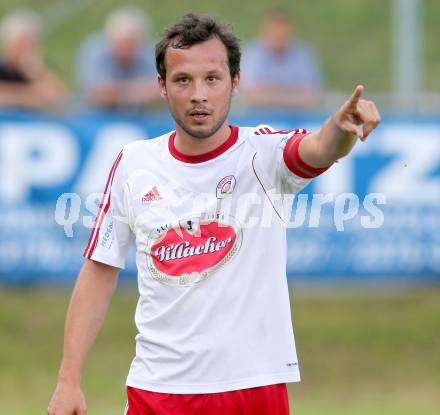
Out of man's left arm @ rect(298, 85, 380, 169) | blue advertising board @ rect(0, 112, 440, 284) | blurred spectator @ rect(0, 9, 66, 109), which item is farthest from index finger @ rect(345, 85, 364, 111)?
blurred spectator @ rect(0, 9, 66, 109)

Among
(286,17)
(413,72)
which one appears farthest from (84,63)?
(413,72)

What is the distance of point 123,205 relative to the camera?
5.27m

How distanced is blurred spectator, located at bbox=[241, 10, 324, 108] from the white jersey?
7.05 metres

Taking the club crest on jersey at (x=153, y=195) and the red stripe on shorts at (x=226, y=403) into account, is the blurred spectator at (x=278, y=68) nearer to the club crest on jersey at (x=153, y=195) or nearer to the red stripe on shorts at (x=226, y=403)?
the club crest on jersey at (x=153, y=195)

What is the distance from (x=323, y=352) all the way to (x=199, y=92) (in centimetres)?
728

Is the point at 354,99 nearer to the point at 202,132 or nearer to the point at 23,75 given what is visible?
the point at 202,132

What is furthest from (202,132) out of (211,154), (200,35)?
(200,35)

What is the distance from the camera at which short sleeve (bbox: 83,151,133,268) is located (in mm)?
5285

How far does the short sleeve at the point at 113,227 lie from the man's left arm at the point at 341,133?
0.86 metres

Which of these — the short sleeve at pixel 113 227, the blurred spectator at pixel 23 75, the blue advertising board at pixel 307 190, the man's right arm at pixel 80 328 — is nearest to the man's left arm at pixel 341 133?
the short sleeve at pixel 113 227

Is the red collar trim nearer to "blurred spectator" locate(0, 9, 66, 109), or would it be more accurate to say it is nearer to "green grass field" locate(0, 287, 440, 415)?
"green grass field" locate(0, 287, 440, 415)

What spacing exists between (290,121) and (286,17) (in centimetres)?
127

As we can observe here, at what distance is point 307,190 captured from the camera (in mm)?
11312

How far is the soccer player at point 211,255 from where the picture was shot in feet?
16.5
